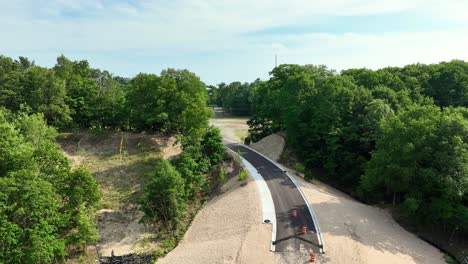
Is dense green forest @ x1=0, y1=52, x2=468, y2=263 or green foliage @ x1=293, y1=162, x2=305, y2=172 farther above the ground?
dense green forest @ x1=0, y1=52, x2=468, y2=263

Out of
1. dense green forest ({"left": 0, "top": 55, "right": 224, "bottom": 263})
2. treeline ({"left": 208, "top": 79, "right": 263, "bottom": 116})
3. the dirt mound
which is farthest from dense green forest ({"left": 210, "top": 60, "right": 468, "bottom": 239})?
treeline ({"left": 208, "top": 79, "right": 263, "bottom": 116})

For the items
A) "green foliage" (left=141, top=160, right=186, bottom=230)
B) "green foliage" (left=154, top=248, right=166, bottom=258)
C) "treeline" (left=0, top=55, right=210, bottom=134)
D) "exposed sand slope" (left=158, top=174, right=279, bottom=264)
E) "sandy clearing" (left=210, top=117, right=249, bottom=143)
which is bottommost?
"green foliage" (left=154, top=248, right=166, bottom=258)

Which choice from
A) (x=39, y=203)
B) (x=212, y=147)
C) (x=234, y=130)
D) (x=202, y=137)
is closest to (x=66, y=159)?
(x=39, y=203)

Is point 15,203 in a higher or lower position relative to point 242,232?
higher

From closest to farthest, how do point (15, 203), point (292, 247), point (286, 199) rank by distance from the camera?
point (15, 203)
point (292, 247)
point (286, 199)

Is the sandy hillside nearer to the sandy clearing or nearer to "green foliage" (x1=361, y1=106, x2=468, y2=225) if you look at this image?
"green foliage" (x1=361, y1=106, x2=468, y2=225)

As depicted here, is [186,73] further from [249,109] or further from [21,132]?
[249,109]

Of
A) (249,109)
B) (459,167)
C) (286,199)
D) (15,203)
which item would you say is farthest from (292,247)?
(249,109)

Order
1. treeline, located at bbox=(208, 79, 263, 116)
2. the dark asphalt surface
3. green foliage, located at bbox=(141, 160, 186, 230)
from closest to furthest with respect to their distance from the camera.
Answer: the dark asphalt surface < green foliage, located at bbox=(141, 160, 186, 230) < treeline, located at bbox=(208, 79, 263, 116)
